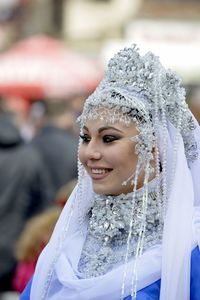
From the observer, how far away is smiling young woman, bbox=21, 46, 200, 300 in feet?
13.2

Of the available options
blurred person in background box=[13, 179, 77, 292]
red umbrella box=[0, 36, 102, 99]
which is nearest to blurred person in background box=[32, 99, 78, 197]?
blurred person in background box=[13, 179, 77, 292]

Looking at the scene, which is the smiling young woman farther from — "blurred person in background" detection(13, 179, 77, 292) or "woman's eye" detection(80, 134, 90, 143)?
"blurred person in background" detection(13, 179, 77, 292)

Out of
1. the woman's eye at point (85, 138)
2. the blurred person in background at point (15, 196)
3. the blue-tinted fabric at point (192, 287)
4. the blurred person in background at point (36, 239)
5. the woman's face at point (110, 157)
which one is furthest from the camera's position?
the blurred person in background at point (15, 196)

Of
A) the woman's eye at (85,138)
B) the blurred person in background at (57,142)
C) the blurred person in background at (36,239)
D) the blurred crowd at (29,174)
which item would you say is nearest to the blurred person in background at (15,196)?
the blurred crowd at (29,174)

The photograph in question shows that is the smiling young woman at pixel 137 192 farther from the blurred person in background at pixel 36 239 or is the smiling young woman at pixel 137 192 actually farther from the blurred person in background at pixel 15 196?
the blurred person in background at pixel 15 196

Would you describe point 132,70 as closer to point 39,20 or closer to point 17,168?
point 17,168

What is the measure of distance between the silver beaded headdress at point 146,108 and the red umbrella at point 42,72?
780cm

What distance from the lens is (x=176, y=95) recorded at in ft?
13.7

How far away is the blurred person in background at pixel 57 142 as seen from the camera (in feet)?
27.7

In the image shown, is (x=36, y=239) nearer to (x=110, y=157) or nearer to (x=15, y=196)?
(x=110, y=157)

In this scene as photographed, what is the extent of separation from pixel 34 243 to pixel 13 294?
2054mm

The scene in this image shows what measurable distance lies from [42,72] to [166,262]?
879 centimetres

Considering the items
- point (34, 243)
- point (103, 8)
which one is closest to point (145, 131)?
point (34, 243)

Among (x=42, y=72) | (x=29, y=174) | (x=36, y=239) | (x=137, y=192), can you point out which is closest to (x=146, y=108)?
(x=137, y=192)
